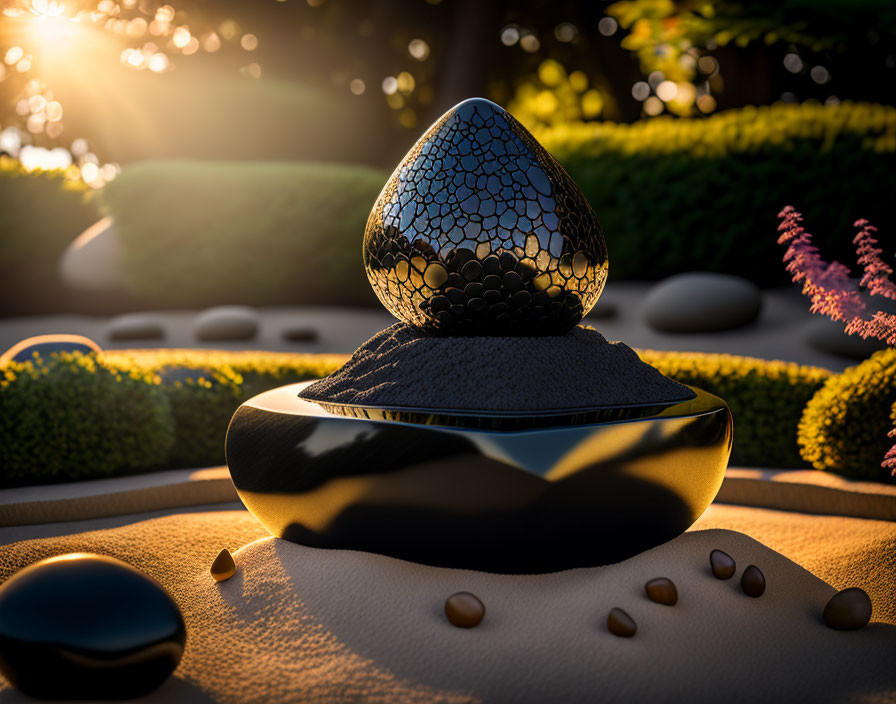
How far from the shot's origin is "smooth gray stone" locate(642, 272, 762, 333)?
10.4m

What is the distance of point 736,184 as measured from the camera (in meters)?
11.2

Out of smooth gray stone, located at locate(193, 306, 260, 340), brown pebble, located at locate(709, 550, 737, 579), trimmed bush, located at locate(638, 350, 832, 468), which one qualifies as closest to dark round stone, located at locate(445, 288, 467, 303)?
brown pebble, located at locate(709, 550, 737, 579)

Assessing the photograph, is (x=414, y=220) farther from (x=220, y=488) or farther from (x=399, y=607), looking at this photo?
(x=220, y=488)

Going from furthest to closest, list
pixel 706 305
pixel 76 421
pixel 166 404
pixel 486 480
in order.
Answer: pixel 706 305 < pixel 166 404 < pixel 76 421 < pixel 486 480

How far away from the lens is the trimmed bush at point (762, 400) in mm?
6480

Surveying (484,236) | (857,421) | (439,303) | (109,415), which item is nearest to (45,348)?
(109,415)

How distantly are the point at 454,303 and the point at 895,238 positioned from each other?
9642mm

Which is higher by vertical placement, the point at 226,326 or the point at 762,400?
the point at 762,400

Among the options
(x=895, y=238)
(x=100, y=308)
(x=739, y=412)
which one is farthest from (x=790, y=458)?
(x=100, y=308)

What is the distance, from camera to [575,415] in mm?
3502

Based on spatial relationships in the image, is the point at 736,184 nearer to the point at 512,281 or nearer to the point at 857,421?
the point at 857,421

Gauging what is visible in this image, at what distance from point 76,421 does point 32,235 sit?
12.3 meters

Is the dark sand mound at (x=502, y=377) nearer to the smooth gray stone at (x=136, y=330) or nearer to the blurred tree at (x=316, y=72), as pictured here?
the smooth gray stone at (x=136, y=330)

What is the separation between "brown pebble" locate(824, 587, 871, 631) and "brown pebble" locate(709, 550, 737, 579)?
446 millimetres
